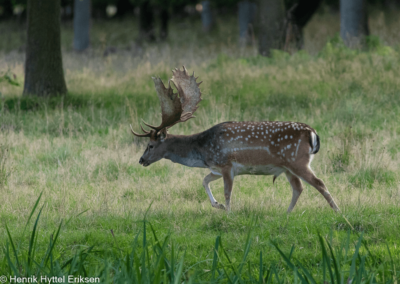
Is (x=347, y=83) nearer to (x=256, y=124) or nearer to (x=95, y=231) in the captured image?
(x=256, y=124)

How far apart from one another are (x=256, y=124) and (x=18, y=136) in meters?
5.38

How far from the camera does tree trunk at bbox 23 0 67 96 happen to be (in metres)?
12.7

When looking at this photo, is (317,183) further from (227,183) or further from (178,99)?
(178,99)

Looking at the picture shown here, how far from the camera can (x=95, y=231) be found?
5.34 m

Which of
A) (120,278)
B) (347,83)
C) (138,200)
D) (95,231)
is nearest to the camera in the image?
(120,278)

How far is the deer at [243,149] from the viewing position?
5.97 m

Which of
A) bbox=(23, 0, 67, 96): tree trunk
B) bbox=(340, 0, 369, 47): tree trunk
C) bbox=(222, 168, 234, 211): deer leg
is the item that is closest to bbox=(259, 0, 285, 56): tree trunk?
bbox=(340, 0, 369, 47): tree trunk

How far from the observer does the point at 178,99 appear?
664 centimetres

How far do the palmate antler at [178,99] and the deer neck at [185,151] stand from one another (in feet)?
0.75

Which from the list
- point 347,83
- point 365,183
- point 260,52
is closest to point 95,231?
point 365,183

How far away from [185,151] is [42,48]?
7.51m

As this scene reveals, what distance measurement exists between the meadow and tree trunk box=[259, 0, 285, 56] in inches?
81.1

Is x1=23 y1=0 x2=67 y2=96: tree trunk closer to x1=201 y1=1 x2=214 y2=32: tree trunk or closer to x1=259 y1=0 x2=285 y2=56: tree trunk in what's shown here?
x1=259 y1=0 x2=285 y2=56: tree trunk

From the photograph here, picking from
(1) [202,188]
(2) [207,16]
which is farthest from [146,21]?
(1) [202,188]
